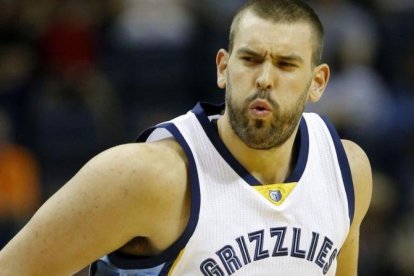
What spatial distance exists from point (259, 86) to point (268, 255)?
74 centimetres

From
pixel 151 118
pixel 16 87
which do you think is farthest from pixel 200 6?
pixel 16 87

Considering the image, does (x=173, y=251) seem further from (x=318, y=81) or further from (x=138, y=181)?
(x=318, y=81)

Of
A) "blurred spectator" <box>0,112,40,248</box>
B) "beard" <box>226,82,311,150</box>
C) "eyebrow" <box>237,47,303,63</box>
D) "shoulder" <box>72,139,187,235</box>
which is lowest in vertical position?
"blurred spectator" <box>0,112,40,248</box>

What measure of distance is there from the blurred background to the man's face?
4.58m

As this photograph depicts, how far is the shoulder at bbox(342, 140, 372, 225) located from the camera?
4570 mm

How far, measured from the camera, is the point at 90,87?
964cm

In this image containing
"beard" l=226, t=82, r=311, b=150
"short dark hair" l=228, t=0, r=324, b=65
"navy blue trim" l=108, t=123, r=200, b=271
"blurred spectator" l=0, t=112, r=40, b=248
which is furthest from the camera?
"blurred spectator" l=0, t=112, r=40, b=248

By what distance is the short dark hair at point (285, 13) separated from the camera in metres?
4.19

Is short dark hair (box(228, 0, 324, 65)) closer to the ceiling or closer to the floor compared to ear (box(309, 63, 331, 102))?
closer to the ceiling

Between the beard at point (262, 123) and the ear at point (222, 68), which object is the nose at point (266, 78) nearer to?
the beard at point (262, 123)

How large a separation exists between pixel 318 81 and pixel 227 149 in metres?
0.58

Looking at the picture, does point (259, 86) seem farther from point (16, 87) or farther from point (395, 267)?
point (16, 87)

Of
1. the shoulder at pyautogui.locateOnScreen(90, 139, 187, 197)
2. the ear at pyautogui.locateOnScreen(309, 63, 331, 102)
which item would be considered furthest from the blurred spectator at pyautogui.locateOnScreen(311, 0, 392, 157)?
the shoulder at pyautogui.locateOnScreen(90, 139, 187, 197)

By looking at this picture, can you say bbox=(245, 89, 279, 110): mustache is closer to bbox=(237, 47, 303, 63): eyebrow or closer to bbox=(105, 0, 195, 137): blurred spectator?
bbox=(237, 47, 303, 63): eyebrow
